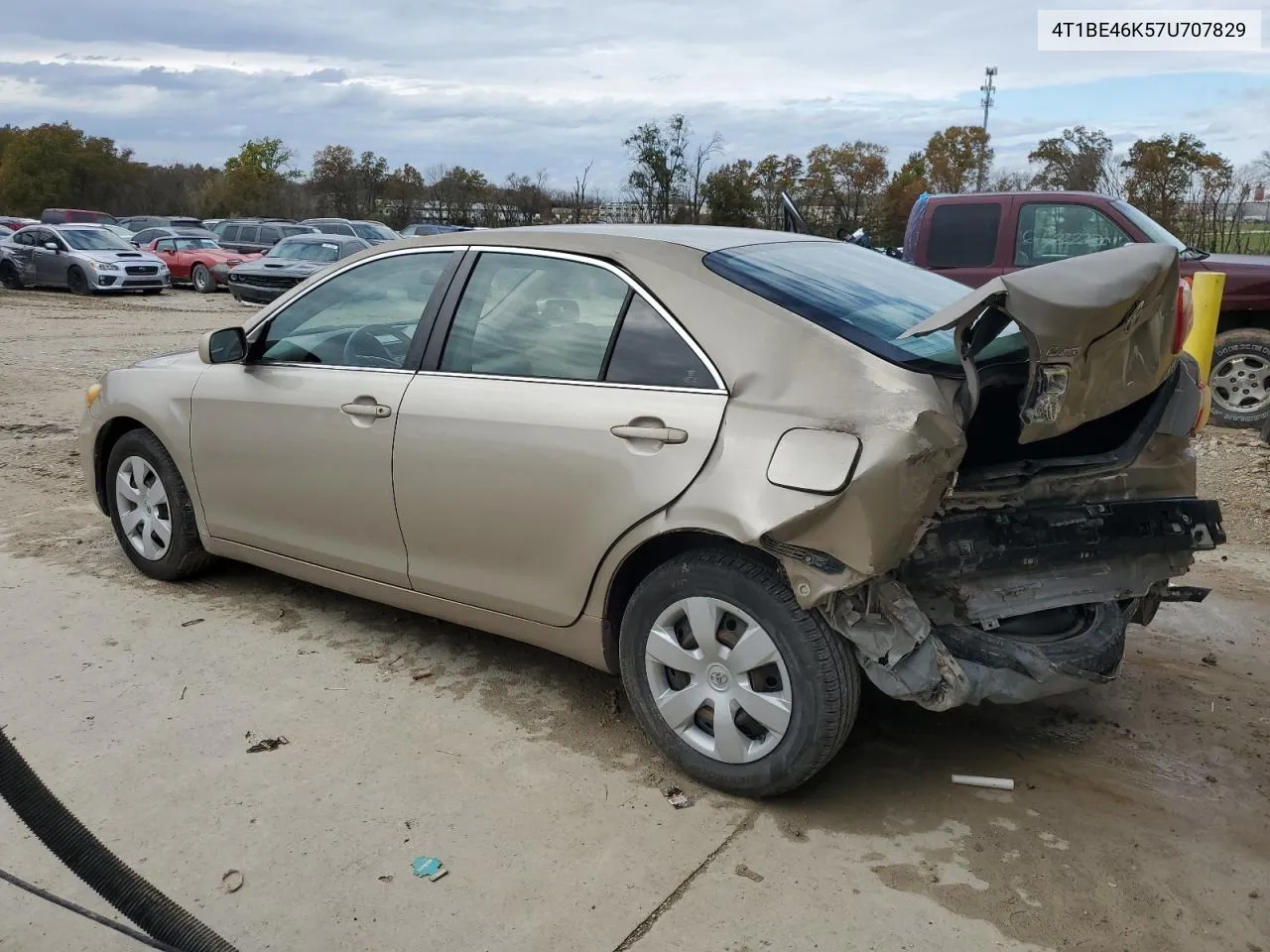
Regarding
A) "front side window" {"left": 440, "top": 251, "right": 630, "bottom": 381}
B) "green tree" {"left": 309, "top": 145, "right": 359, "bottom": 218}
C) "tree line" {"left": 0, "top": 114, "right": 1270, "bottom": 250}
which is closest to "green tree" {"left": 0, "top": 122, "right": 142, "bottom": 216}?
"tree line" {"left": 0, "top": 114, "right": 1270, "bottom": 250}

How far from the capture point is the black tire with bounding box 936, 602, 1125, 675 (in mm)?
3107

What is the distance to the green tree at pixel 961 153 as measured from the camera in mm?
36031

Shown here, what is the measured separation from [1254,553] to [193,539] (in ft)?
17.6

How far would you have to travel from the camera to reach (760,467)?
299 centimetres

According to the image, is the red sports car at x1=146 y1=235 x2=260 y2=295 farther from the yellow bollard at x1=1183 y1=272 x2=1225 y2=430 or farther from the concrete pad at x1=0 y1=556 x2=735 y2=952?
the concrete pad at x1=0 y1=556 x2=735 y2=952

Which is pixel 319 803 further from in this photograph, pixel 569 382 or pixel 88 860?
pixel 569 382

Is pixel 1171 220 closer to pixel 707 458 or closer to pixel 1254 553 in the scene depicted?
pixel 1254 553

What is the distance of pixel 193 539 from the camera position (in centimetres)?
489

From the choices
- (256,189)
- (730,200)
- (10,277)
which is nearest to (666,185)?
(730,200)

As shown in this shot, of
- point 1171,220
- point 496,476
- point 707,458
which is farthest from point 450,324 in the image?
point 1171,220

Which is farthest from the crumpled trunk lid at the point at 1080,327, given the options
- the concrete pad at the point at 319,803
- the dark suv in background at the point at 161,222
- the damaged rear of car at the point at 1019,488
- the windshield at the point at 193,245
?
the dark suv in background at the point at 161,222

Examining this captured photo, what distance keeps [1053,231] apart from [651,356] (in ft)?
22.3

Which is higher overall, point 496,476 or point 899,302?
point 899,302

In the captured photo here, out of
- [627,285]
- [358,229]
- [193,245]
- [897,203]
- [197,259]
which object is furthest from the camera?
[897,203]
